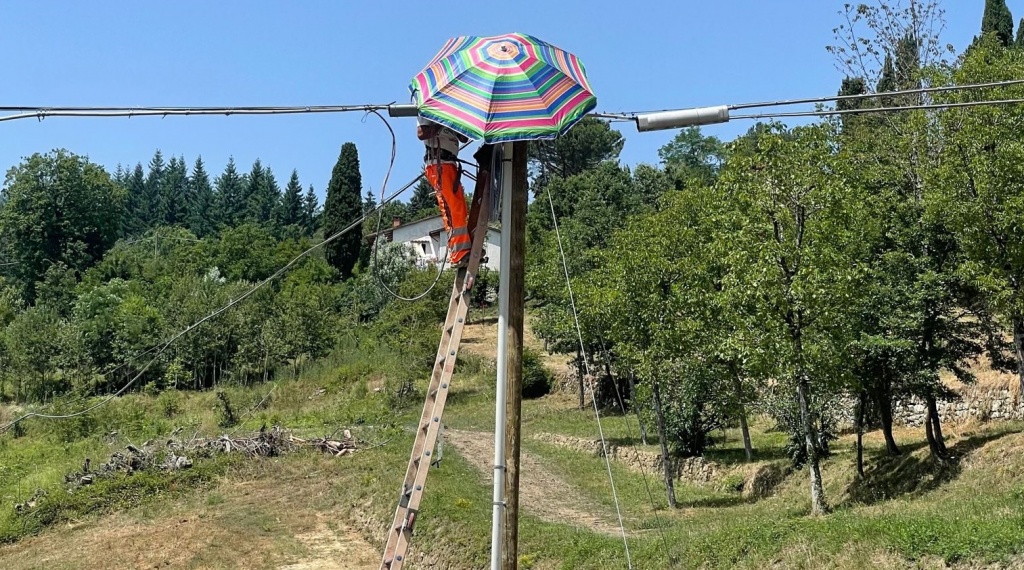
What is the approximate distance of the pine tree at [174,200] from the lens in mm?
136750

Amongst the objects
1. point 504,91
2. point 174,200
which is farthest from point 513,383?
point 174,200

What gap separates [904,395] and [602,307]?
8.52 metres

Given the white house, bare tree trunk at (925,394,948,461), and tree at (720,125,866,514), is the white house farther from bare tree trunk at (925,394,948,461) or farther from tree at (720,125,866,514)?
tree at (720,125,866,514)

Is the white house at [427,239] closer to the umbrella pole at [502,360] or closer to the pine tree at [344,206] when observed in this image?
the pine tree at [344,206]

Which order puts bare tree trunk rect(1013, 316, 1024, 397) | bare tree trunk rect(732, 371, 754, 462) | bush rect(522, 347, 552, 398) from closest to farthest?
bare tree trunk rect(1013, 316, 1024, 397), bare tree trunk rect(732, 371, 754, 462), bush rect(522, 347, 552, 398)

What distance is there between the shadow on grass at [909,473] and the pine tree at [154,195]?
121303 millimetres

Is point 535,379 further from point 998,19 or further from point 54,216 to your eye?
point 54,216

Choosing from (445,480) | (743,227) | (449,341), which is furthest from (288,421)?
(449,341)

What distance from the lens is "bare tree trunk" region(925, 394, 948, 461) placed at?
2195 cm

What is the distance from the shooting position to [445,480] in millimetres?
25078

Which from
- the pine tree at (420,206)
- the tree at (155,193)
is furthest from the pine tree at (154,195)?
the pine tree at (420,206)

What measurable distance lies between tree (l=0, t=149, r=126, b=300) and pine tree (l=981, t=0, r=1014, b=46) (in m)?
75.3

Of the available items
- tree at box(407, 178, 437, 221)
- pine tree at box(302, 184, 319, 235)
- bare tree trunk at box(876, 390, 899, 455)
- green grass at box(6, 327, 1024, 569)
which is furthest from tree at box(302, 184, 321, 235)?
bare tree trunk at box(876, 390, 899, 455)

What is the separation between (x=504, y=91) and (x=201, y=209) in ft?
442
